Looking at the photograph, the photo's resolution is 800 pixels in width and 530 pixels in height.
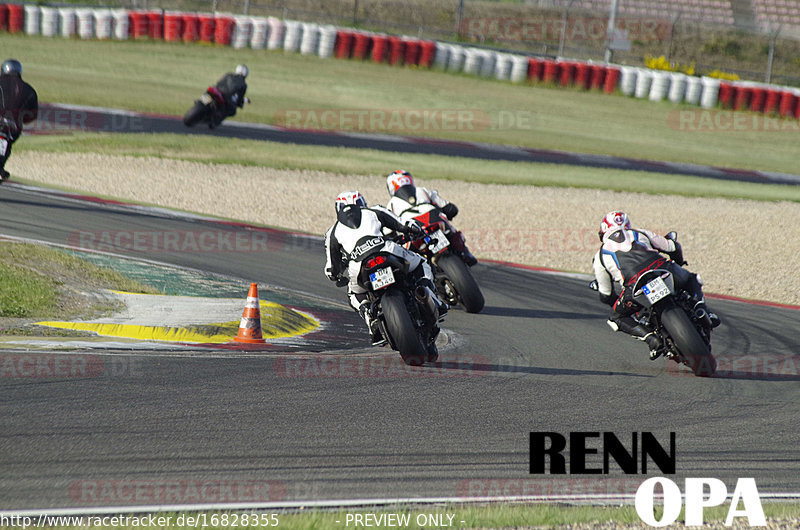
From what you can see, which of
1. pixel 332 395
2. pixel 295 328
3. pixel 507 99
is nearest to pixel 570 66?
pixel 507 99

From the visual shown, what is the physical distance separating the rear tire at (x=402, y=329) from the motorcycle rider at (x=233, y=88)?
14729mm

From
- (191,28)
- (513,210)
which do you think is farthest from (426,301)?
(191,28)

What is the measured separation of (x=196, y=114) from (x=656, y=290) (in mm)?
16284

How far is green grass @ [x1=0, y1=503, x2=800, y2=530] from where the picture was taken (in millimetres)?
4547

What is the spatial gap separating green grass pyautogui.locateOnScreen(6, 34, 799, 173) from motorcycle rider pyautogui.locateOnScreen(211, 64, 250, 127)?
9.61ft

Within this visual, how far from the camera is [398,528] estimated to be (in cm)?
460

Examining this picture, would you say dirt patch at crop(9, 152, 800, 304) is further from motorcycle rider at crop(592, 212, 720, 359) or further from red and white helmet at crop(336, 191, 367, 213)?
red and white helmet at crop(336, 191, 367, 213)

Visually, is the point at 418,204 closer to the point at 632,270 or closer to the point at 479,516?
the point at 632,270

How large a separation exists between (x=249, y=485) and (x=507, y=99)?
90.1 feet

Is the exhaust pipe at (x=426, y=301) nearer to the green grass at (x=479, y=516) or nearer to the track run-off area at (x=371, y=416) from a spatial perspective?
the track run-off area at (x=371, y=416)

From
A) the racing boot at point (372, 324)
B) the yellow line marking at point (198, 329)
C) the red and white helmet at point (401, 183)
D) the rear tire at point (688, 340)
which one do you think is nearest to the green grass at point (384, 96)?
the red and white helmet at point (401, 183)

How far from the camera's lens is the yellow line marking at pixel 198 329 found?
827 cm

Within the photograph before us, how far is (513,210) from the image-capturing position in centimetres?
1766

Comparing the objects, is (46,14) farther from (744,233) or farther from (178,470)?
(178,470)
